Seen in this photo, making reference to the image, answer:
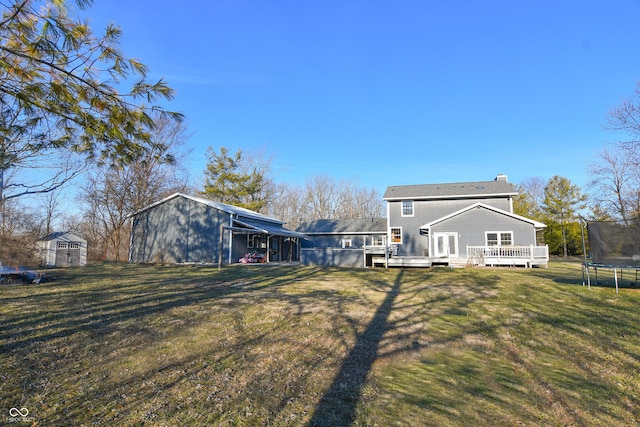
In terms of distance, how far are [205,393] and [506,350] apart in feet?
14.9

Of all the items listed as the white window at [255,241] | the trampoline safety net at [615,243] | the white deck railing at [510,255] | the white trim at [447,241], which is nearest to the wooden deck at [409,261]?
the white trim at [447,241]

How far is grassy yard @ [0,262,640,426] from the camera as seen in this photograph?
10.9ft

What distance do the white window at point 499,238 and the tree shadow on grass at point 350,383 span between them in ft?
56.4

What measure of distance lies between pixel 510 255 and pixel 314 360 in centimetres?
1820

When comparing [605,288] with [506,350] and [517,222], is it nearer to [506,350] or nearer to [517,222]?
[506,350]

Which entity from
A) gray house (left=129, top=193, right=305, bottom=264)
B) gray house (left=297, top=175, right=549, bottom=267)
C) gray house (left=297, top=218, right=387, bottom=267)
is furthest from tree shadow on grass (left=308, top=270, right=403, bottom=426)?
gray house (left=297, top=218, right=387, bottom=267)

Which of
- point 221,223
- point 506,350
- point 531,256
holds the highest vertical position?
point 221,223

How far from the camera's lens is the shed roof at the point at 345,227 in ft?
95.6

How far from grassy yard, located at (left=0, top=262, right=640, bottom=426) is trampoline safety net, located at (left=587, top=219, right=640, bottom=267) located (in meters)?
1.22

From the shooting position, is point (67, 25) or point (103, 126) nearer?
point (67, 25)

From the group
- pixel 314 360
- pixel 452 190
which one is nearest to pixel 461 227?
pixel 452 190

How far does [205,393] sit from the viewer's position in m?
3.64

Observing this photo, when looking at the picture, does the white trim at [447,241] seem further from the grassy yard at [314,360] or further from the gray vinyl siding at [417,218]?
the grassy yard at [314,360]

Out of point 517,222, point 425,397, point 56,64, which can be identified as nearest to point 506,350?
point 425,397
